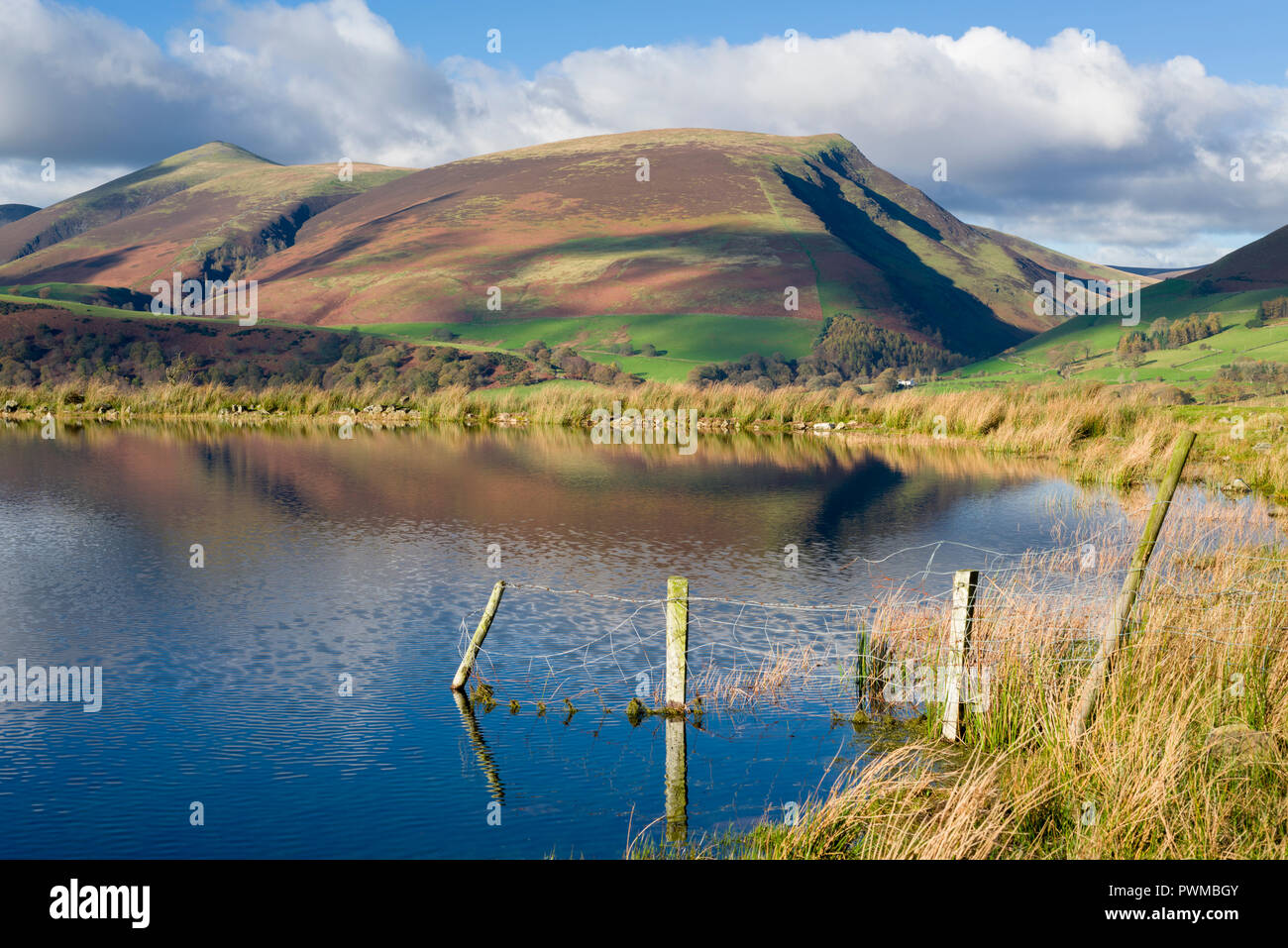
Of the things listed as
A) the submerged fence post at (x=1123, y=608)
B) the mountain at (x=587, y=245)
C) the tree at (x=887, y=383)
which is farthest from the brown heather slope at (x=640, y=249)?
the submerged fence post at (x=1123, y=608)

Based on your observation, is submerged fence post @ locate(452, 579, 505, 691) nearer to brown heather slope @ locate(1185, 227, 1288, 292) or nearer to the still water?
the still water

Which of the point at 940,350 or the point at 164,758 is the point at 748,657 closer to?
the point at 164,758

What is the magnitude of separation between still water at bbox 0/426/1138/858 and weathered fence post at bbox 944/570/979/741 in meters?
0.85

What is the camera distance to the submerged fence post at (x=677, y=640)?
900cm

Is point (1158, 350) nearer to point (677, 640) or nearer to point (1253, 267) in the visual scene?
point (1253, 267)

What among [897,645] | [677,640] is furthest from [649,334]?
[677,640]

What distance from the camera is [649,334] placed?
9550 centimetres

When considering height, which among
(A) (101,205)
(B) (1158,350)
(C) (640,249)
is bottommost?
(B) (1158,350)

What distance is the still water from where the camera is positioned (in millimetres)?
7516

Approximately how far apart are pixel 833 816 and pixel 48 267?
156 metres

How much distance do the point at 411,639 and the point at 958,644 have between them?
5742mm

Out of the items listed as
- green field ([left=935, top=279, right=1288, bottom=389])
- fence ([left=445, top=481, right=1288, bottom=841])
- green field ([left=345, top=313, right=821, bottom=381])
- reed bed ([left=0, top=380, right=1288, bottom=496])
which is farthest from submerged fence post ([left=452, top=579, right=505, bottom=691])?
green field ([left=345, top=313, right=821, bottom=381])

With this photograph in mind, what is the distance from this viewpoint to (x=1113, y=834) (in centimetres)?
639

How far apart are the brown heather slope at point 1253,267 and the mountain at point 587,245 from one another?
87.4 ft
